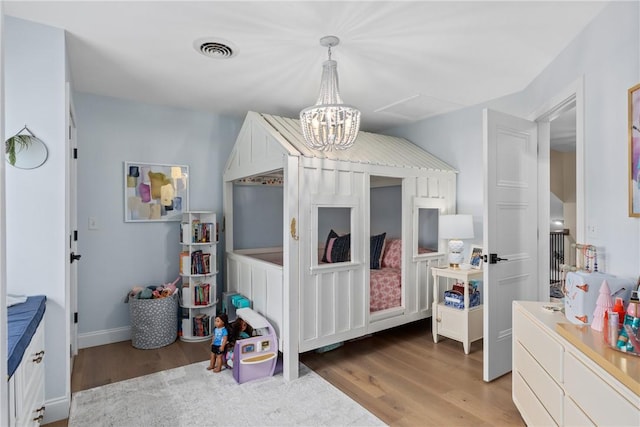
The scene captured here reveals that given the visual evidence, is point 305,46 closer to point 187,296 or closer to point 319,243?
point 319,243

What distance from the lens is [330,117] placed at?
239 cm

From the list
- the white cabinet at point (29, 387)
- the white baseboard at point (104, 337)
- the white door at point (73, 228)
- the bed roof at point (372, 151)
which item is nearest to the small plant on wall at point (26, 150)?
the white door at point (73, 228)

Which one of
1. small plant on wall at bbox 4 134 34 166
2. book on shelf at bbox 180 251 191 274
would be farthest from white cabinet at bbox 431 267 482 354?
small plant on wall at bbox 4 134 34 166

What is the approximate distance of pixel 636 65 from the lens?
5.78ft

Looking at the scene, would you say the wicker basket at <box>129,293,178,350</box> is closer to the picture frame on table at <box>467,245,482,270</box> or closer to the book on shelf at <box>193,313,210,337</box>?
the book on shelf at <box>193,313,210,337</box>

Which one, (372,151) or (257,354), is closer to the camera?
(257,354)

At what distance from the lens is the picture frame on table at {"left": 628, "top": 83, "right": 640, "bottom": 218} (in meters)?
1.72

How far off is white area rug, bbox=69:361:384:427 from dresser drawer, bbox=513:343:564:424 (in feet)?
2.94

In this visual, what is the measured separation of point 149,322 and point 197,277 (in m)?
0.60

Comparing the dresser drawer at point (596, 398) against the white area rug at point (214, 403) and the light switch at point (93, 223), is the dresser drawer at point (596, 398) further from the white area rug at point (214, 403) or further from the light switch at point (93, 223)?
the light switch at point (93, 223)

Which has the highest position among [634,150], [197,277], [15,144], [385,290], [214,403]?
[15,144]

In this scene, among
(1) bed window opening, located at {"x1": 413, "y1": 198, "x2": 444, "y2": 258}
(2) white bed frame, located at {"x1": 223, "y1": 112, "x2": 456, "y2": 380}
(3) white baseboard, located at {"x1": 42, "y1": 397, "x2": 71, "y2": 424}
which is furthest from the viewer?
(1) bed window opening, located at {"x1": 413, "y1": 198, "x2": 444, "y2": 258}

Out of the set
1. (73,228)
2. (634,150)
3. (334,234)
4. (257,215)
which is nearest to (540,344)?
(634,150)

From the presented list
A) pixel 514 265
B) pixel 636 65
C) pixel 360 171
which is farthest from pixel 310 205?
pixel 636 65
